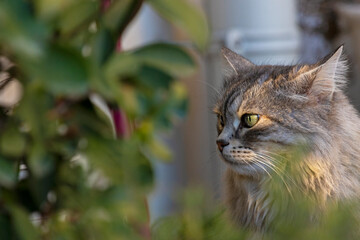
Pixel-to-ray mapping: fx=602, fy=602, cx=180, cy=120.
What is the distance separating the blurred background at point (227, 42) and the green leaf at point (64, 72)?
2.30 meters

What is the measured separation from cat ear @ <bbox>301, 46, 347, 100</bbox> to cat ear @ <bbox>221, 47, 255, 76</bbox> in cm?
25

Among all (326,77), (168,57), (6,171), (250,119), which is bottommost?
(250,119)

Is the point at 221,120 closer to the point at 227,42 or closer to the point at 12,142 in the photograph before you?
the point at 12,142

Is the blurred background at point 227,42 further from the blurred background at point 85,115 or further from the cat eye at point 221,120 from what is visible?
the blurred background at point 85,115

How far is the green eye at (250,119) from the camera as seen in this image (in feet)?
5.33

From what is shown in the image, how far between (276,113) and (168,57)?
0.99 m

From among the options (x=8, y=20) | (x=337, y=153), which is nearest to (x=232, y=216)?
(x=337, y=153)

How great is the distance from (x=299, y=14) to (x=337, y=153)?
263 cm

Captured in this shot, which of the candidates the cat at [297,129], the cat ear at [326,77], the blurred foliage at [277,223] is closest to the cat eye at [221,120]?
the cat at [297,129]

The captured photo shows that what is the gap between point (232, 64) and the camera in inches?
72.8

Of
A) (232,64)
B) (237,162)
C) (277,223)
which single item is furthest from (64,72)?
(232,64)

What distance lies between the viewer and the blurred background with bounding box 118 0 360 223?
3211 millimetres

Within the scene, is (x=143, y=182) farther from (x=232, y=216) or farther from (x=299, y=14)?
(x=299, y=14)

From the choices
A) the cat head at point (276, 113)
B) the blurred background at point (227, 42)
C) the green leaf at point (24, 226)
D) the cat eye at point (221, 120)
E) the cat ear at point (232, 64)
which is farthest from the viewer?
the blurred background at point (227, 42)
